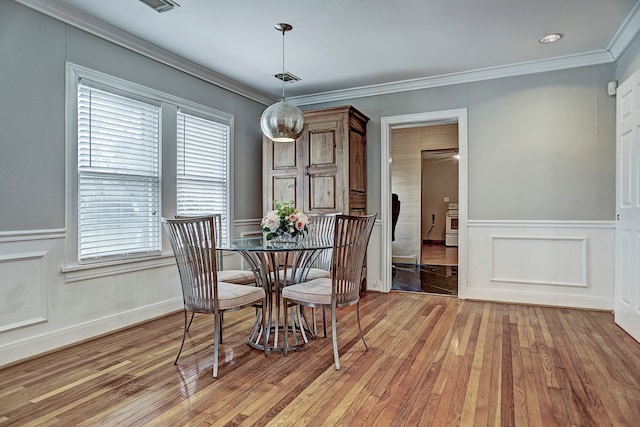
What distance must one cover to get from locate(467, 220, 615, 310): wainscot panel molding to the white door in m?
0.32

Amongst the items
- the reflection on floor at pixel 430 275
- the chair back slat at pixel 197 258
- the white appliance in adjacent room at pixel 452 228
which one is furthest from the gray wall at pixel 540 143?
the white appliance in adjacent room at pixel 452 228

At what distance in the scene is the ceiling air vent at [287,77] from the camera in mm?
4418

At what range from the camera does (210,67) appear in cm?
418

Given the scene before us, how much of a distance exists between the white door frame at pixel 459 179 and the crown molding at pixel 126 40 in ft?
6.30

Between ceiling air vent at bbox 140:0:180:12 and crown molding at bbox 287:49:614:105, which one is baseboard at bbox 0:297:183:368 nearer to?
ceiling air vent at bbox 140:0:180:12

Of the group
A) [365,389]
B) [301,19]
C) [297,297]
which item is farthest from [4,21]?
[365,389]

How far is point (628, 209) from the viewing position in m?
3.28

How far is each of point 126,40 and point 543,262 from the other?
15.5ft

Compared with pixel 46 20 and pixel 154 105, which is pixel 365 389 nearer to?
pixel 154 105

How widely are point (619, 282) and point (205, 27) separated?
14.4ft

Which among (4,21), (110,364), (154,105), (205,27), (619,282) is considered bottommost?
(110,364)

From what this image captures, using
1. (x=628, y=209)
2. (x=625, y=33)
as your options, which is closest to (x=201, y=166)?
(x=628, y=209)

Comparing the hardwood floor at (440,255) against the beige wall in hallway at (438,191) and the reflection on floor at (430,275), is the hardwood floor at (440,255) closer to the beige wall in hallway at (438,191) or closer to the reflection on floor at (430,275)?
the reflection on floor at (430,275)

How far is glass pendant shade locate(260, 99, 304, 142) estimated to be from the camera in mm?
3066
